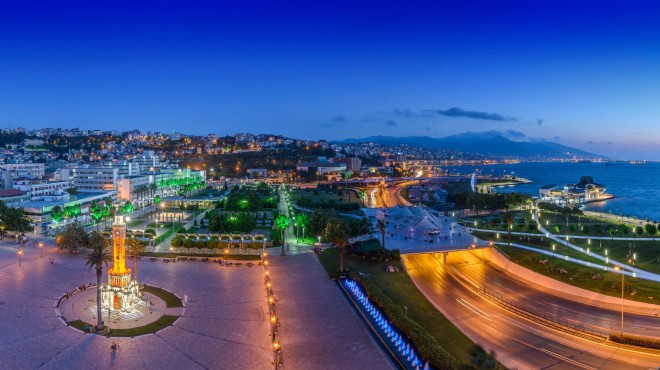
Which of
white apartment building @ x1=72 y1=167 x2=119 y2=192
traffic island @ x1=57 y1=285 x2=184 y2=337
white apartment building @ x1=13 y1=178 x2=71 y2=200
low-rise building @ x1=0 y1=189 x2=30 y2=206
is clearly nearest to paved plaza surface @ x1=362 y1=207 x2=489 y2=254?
traffic island @ x1=57 y1=285 x2=184 y2=337

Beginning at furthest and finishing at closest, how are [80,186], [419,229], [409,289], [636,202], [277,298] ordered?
[636,202] < [80,186] < [419,229] < [409,289] < [277,298]

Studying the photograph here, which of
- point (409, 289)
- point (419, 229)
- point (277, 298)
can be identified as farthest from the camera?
point (419, 229)

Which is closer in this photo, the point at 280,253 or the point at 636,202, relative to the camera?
the point at 280,253

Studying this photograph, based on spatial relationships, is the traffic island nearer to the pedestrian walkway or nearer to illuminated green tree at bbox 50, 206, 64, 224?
illuminated green tree at bbox 50, 206, 64, 224

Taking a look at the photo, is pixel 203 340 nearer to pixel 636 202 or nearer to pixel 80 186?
pixel 80 186

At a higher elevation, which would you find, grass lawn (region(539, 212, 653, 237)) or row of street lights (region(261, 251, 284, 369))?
grass lawn (region(539, 212, 653, 237))

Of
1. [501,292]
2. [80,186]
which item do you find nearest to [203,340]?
[501,292]

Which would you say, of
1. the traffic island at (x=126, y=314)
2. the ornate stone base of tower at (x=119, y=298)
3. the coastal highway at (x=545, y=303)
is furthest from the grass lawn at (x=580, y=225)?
the ornate stone base of tower at (x=119, y=298)
